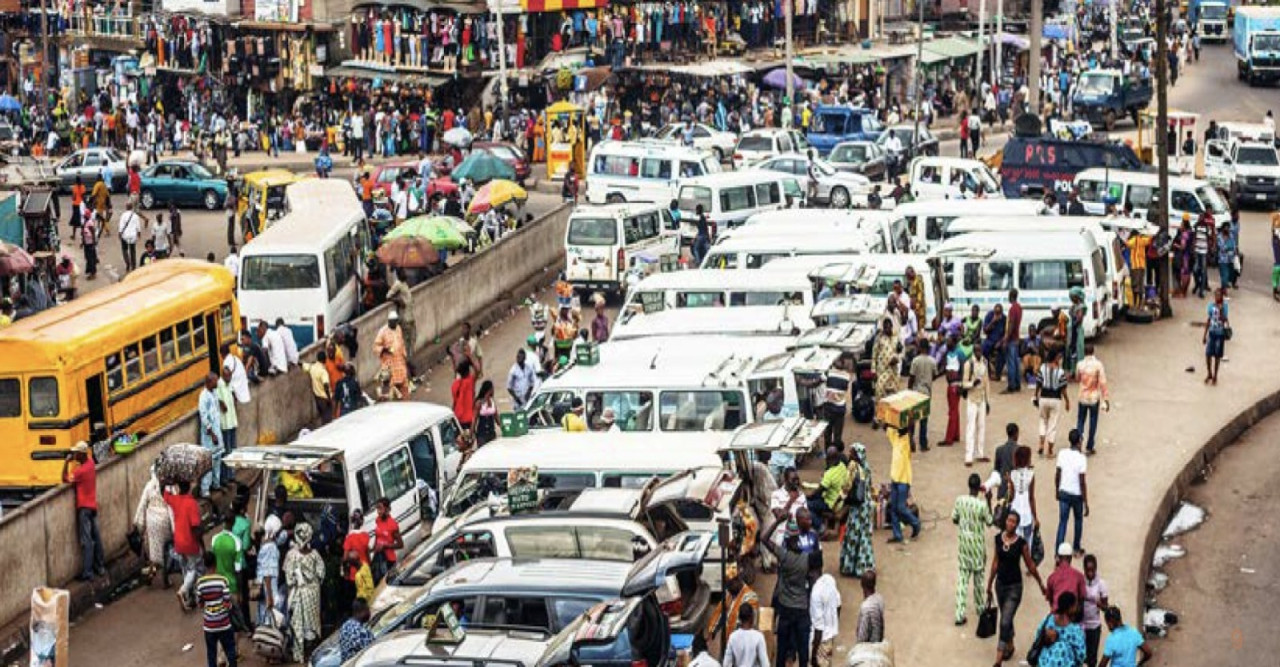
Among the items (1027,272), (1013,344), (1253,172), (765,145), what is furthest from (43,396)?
(1253,172)

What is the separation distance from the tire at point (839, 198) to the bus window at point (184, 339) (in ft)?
64.3

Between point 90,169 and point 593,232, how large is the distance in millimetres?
21765

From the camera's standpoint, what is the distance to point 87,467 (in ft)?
69.4

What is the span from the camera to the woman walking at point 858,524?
20.6 m

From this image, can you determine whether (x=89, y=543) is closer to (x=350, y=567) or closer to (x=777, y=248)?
(x=350, y=567)

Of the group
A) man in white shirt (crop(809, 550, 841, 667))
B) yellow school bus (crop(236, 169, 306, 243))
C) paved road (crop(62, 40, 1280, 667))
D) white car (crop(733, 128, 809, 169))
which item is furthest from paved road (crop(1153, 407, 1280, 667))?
white car (crop(733, 128, 809, 169))

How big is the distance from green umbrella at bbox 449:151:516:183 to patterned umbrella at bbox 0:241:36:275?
1336 cm

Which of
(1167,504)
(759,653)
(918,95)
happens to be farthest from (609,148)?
(759,653)

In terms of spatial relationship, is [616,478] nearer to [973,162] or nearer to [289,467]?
[289,467]

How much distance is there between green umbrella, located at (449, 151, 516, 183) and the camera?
46.8 meters

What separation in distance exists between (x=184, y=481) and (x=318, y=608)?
10.4 feet

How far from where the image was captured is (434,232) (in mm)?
35562

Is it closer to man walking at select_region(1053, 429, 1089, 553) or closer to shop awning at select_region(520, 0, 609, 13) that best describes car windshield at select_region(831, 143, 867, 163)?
shop awning at select_region(520, 0, 609, 13)

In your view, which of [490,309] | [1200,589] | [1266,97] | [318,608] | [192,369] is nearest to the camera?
[318,608]
